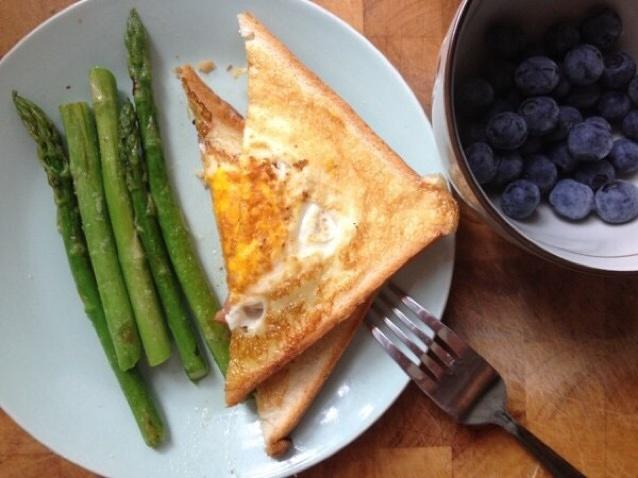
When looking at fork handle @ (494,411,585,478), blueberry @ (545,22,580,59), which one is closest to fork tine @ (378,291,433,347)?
Answer: fork handle @ (494,411,585,478)

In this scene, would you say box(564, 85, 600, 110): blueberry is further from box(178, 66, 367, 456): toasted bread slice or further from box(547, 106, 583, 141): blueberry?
box(178, 66, 367, 456): toasted bread slice

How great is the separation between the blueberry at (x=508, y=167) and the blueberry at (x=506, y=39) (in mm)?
234

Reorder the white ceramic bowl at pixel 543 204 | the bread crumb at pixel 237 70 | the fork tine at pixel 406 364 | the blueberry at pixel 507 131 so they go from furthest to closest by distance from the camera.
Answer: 1. the bread crumb at pixel 237 70
2. the fork tine at pixel 406 364
3. the blueberry at pixel 507 131
4. the white ceramic bowl at pixel 543 204

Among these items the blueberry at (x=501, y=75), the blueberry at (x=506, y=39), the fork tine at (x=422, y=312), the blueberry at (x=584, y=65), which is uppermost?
the blueberry at (x=506, y=39)

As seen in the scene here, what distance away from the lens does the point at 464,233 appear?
1907mm

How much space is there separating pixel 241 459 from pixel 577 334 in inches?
39.6

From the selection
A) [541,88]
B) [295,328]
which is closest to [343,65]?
[541,88]

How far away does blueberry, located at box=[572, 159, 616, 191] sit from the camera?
5.29 feet

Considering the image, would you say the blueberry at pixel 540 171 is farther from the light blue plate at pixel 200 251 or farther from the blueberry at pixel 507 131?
the light blue plate at pixel 200 251

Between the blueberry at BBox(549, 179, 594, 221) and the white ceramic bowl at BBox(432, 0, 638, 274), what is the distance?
36 millimetres

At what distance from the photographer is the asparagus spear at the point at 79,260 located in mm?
1852

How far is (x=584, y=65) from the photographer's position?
156 centimetres

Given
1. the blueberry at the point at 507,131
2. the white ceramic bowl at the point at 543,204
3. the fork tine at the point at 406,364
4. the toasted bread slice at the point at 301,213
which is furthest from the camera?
the fork tine at the point at 406,364

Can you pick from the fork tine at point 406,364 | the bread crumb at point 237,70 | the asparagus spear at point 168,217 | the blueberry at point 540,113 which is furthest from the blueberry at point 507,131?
the asparagus spear at point 168,217
